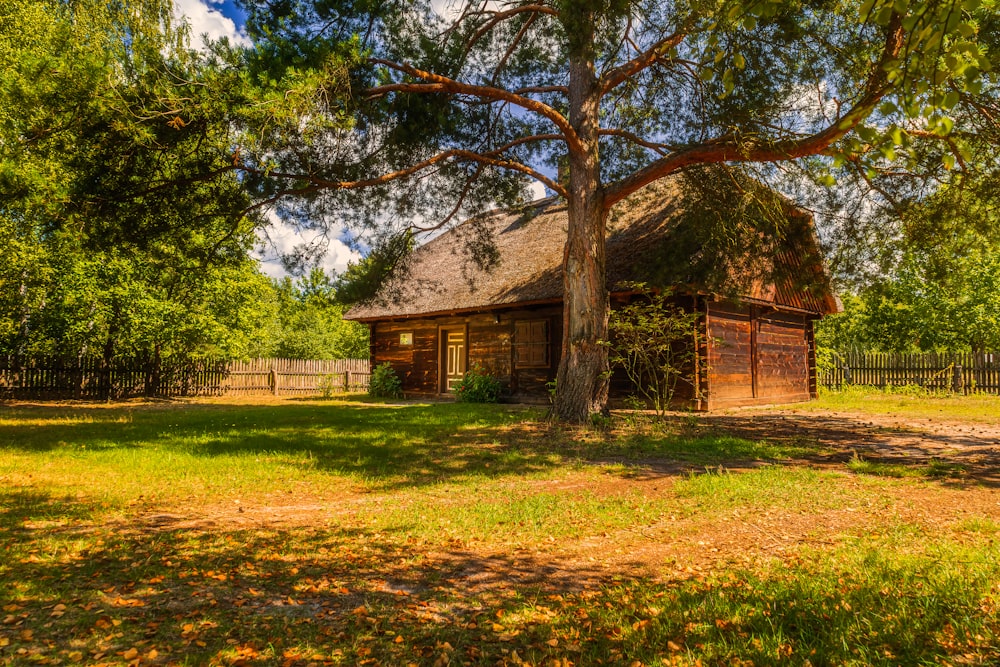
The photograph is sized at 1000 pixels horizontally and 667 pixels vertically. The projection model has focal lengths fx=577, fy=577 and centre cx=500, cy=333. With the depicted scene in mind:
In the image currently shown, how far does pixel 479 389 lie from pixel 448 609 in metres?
14.9

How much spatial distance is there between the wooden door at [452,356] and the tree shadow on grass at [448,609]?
16.7 meters

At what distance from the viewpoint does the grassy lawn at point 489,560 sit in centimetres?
274

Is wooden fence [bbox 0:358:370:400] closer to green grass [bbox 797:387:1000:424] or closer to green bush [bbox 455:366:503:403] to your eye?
green bush [bbox 455:366:503:403]

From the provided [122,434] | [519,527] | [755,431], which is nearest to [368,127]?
[122,434]

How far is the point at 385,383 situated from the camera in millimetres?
21906

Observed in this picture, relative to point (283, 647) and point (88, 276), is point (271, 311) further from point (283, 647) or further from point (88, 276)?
point (283, 647)

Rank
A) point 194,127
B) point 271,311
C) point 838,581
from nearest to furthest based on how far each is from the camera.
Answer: point 838,581 < point 194,127 < point 271,311

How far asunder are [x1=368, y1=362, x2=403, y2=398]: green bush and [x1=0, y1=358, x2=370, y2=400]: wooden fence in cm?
303

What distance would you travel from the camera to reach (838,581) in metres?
3.47

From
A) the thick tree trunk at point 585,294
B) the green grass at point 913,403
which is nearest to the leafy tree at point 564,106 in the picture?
the thick tree trunk at point 585,294

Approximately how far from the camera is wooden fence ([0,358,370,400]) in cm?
1897

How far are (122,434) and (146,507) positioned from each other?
5.50m

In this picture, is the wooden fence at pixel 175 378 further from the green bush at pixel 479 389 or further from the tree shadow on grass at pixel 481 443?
the green bush at pixel 479 389

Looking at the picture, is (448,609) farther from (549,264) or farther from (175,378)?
(175,378)
